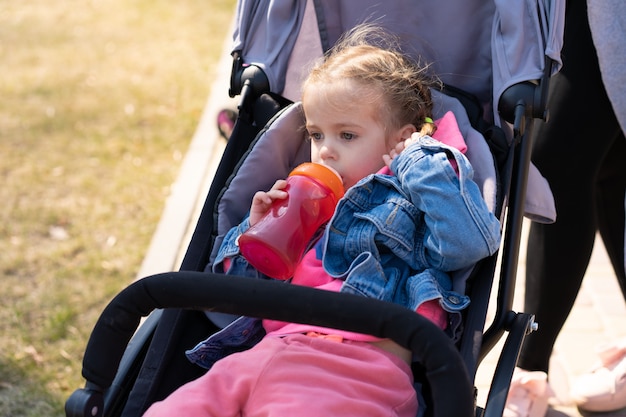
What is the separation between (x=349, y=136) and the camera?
94.7 inches

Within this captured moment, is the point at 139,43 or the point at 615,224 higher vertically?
the point at 615,224

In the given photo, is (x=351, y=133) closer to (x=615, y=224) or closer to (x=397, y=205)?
(x=397, y=205)

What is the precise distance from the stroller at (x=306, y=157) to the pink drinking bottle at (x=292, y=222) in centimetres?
21

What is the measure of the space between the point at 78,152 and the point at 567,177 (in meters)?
3.14

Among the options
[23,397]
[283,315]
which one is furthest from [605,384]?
[23,397]

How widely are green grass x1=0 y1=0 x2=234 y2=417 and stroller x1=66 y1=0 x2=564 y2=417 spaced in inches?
45.2

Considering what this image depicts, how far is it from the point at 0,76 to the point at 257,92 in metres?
3.96

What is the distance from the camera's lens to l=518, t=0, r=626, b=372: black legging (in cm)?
259

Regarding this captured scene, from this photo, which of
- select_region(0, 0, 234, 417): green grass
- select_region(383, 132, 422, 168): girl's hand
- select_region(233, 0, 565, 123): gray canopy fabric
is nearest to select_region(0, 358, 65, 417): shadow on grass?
select_region(0, 0, 234, 417): green grass

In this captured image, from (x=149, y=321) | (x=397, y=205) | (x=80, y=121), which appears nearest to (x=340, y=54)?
(x=397, y=205)

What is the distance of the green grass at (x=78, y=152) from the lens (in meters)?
3.47

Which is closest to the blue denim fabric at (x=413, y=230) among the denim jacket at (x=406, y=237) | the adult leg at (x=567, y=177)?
the denim jacket at (x=406, y=237)

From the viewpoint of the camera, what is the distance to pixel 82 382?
3191 millimetres

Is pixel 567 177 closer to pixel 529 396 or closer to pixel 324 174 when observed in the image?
pixel 529 396
